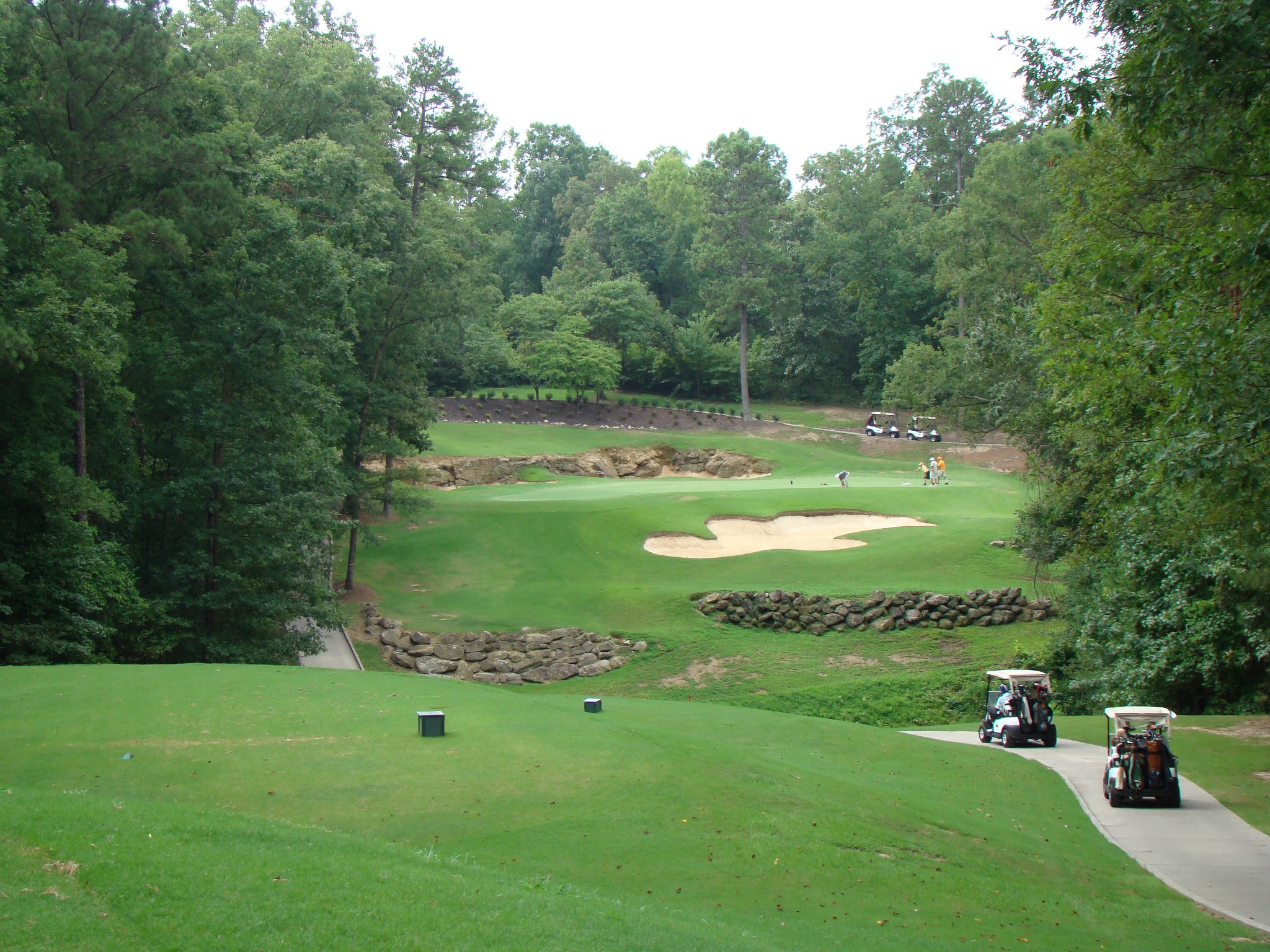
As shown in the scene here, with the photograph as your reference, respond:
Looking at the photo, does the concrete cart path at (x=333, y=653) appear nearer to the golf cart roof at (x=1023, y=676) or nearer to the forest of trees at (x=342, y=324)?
the forest of trees at (x=342, y=324)

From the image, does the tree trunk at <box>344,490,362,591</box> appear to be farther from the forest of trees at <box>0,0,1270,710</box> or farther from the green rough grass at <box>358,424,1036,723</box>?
the green rough grass at <box>358,424,1036,723</box>

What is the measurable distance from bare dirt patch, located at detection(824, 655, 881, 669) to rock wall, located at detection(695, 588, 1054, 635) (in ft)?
5.30

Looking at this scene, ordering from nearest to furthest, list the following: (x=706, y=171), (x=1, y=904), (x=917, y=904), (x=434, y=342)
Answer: (x=1, y=904) < (x=917, y=904) < (x=434, y=342) < (x=706, y=171)

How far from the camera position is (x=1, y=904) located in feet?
21.5

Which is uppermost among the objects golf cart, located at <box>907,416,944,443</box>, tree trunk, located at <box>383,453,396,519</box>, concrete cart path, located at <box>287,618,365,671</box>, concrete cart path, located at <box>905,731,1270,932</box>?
golf cart, located at <box>907,416,944,443</box>

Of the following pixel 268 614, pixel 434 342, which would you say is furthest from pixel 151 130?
pixel 434 342

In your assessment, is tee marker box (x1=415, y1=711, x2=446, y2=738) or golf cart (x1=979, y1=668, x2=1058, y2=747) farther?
golf cart (x1=979, y1=668, x2=1058, y2=747)

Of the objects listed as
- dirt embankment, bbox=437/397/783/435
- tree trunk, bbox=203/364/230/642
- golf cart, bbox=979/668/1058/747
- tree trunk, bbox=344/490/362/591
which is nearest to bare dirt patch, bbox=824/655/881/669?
golf cart, bbox=979/668/1058/747

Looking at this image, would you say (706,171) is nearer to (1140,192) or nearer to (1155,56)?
(1140,192)

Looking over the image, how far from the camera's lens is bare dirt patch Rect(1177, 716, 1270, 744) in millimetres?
19375

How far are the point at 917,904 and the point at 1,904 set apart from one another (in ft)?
26.5

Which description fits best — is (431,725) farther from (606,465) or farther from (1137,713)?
(606,465)

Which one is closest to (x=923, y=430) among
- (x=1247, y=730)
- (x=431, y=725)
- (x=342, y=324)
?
(x=342, y=324)

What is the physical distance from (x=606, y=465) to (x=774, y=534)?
23.0 m
